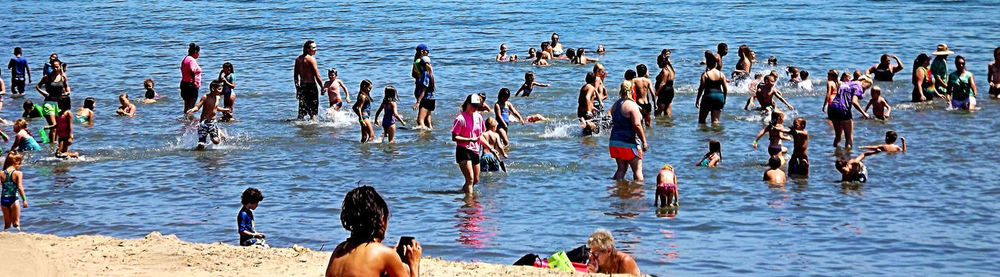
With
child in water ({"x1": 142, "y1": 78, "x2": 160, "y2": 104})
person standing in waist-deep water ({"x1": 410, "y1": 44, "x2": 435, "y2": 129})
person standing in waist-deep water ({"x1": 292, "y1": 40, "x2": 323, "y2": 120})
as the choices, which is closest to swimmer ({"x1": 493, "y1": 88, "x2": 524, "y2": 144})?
person standing in waist-deep water ({"x1": 410, "y1": 44, "x2": 435, "y2": 129})

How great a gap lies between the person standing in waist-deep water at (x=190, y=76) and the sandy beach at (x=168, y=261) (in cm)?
1068

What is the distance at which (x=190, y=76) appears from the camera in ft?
73.0

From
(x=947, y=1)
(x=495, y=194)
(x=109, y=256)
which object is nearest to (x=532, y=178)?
(x=495, y=194)

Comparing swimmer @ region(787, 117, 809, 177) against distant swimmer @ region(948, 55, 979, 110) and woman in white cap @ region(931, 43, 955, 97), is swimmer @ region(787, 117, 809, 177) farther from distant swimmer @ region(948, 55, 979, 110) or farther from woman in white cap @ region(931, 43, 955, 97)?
woman in white cap @ region(931, 43, 955, 97)

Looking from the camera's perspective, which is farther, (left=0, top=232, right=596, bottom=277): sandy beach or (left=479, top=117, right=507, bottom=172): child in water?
(left=479, top=117, right=507, bottom=172): child in water

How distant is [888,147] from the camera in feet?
57.1

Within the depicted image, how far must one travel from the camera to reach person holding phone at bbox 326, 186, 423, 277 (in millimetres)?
5668

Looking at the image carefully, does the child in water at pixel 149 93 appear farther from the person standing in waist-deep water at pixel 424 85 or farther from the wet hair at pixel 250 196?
the wet hair at pixel 250 196

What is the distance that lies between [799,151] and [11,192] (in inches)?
365

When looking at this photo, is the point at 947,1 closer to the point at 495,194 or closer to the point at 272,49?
the point at 272,49

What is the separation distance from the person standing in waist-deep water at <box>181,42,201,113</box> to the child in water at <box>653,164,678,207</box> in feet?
35.3

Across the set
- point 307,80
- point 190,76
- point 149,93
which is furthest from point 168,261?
point 149,93

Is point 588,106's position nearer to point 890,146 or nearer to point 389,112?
point 389,112

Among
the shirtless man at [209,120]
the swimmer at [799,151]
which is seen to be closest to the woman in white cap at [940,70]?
the swimmer at [799,151]
